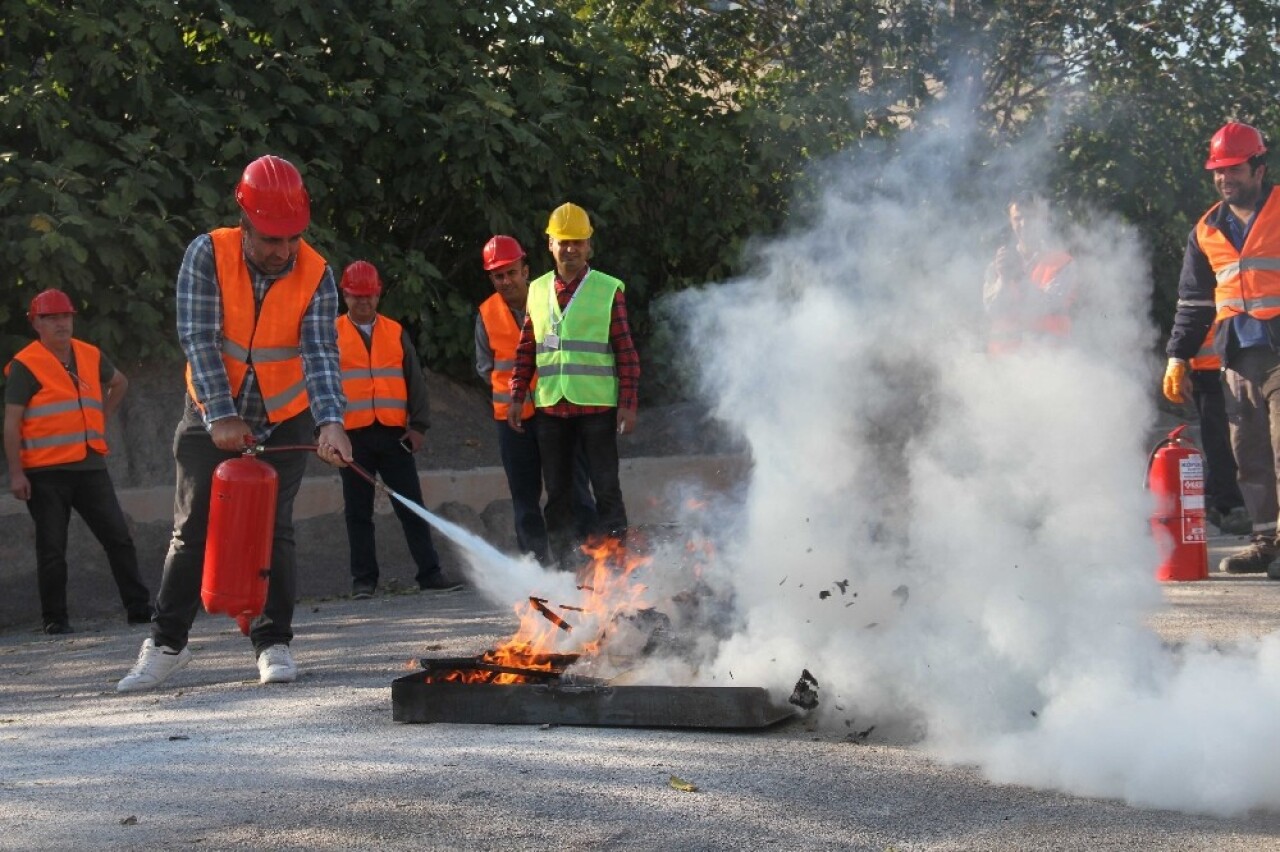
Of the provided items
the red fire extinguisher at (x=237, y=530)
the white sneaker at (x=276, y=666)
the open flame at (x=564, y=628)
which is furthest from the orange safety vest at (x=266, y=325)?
the open flame at (x=564, y=628)

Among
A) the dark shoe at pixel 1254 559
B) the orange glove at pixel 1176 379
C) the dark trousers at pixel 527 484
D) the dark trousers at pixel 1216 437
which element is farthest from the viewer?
the dark trousers at pixel 1216 437

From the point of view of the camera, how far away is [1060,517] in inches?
240

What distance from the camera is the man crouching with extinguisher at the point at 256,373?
21.2 ft

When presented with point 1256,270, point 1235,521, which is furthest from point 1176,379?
point 1235,521

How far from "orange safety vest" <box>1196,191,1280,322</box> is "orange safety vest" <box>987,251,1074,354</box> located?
87 cm

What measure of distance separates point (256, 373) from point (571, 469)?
9.17 ft

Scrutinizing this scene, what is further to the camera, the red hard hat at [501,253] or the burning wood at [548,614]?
the red hard hat at [501,253]

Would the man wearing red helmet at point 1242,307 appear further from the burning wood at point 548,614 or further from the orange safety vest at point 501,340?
the burning wood at point 548,614

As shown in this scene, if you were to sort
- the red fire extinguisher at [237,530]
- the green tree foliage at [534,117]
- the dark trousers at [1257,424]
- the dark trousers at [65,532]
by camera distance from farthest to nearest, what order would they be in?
the green tree foliage at [534,117] → the dark trousers at [65,532] → the dark trousers at [1257,424] → the red fire extinguisher at [237,530]

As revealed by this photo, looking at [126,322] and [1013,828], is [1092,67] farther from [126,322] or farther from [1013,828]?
[1013,828]

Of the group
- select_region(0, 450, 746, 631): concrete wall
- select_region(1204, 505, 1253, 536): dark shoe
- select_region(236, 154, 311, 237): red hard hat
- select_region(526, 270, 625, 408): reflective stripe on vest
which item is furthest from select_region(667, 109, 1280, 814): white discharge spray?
select_region(0, 450, 746, 631): concrete wall

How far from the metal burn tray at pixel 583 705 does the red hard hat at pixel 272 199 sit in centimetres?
187

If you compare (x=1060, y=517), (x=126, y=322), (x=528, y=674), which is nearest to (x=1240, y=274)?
(x=1060, y=517)

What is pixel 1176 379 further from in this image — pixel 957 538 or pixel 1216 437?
pixel 957 538
